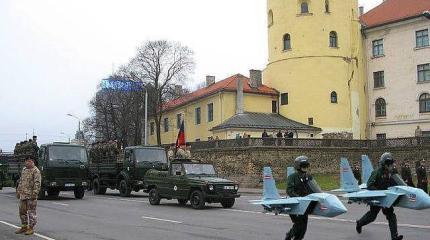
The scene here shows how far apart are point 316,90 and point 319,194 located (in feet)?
169

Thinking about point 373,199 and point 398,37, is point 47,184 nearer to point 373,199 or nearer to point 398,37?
point 373,199

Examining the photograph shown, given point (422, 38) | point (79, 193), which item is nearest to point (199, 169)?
point (79, 193)

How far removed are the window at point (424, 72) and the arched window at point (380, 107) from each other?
501 cm

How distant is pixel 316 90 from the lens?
60219 millimetres

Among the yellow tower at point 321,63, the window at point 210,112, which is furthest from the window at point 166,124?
the yellow tower at point 321,63

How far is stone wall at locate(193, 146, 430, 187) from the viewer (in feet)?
141

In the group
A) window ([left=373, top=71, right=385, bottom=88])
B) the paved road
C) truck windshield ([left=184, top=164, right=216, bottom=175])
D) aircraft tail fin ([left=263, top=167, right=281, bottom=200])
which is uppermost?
window ([left=373, top=71, right=385, bottom=88])

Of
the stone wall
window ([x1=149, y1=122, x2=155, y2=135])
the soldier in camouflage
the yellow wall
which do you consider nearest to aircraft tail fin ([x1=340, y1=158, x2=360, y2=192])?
the soldier in camouflage

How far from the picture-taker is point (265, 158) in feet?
144

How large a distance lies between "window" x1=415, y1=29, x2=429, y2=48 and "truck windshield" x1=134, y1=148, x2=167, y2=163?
38275 mm

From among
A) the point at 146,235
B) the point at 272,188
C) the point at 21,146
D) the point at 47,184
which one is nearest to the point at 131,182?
the point at 47,184

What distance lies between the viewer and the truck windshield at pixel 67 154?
26500 mm

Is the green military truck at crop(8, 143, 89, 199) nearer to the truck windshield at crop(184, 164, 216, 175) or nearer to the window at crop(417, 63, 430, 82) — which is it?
the truck windshield at crop(184, 164, 216, 175)

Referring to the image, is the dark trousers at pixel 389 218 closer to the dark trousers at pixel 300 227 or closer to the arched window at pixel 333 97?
the dark trousers at pixel 300 227
